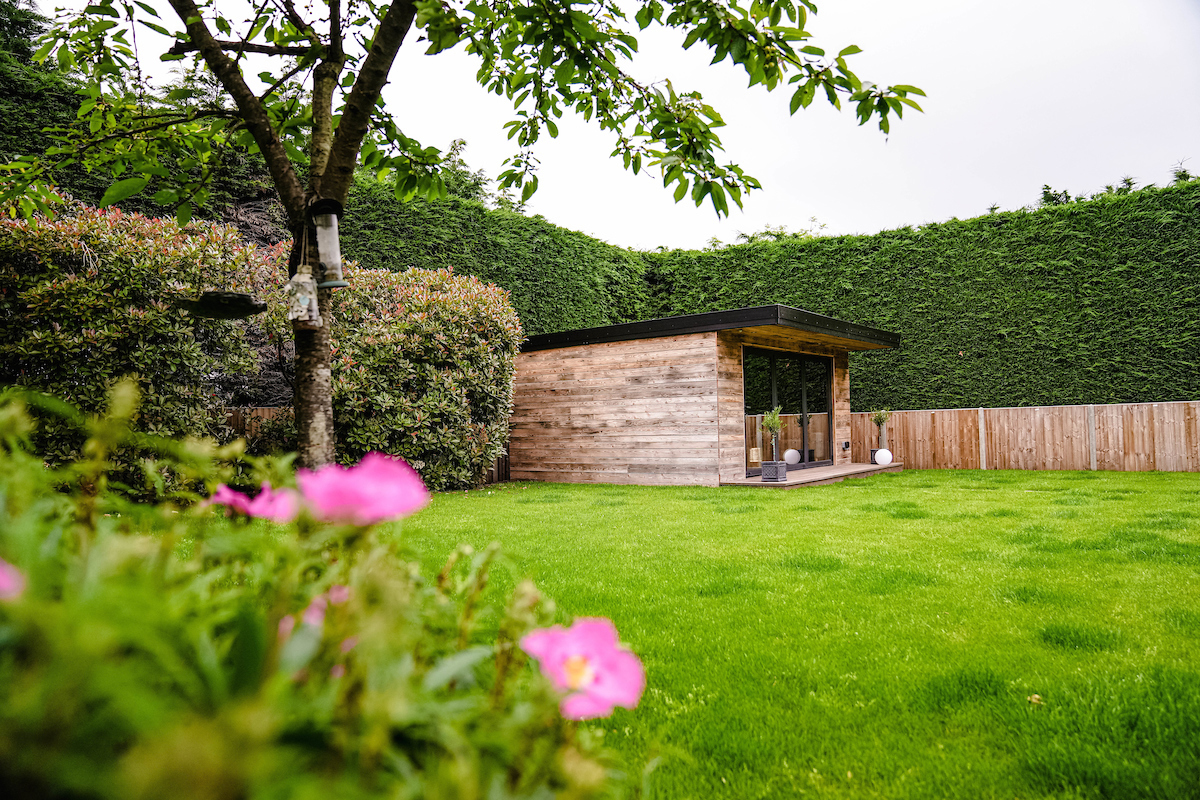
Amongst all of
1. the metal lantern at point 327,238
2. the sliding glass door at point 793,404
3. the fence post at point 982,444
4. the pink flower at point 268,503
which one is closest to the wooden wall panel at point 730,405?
the sliding glass door at point 793,404

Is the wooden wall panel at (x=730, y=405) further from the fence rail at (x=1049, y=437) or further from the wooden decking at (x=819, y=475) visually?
the fence rail at (x=1049, y=437)

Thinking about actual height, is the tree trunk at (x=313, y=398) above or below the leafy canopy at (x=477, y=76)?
below

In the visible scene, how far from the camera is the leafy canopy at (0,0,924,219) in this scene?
2203 mm

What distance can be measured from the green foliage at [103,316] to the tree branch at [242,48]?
3603 millimetres

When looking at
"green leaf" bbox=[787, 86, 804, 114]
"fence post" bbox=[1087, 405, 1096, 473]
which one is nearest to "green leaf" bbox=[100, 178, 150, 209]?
"green leaf" bbox=[787, 86, 804, 114]

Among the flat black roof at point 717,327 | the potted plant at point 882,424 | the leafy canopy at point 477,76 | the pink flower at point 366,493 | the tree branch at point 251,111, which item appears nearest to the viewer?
the pink flower at point 366,493

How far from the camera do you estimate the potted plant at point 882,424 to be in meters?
11.9

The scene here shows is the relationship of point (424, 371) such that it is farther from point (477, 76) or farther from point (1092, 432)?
point (1092, 432)

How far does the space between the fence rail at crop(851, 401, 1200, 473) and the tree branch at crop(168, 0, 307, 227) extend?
11917 millimetres

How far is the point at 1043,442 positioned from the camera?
10883mm

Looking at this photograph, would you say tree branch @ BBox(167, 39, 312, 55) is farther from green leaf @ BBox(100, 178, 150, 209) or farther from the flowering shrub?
the flowering shrub

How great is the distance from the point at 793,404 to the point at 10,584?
14.5 meters

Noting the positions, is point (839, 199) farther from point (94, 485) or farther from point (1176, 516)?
point (94, 485)

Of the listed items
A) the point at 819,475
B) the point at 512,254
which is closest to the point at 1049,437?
the point at 819,475
